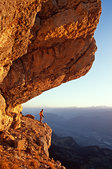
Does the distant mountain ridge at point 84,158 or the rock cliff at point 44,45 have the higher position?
the rock cliff at point 44,45

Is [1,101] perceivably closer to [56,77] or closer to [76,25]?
[56,77]

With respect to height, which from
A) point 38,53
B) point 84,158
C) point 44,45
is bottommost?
point 84,158

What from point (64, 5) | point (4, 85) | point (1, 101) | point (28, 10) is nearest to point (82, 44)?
point (64, 5)

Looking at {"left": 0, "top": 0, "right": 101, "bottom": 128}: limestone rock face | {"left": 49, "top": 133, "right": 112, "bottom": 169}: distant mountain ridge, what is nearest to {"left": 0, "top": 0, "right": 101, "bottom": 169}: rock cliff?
{"left": 0, "top": 0, "right": 101, "bottom": 128}: limestone rock face

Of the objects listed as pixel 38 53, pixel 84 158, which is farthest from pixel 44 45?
pixel 84 158

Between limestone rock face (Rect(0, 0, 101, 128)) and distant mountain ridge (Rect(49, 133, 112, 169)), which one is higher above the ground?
limestone rock face (Rect(0, 0, 101, 128))

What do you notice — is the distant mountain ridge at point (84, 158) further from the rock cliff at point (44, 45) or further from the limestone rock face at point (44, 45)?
the rock cliff at point (44, 45)

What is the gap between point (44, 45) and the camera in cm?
1416

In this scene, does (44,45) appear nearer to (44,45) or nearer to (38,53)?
(44,45)

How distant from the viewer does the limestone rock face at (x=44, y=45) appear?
29.9 feet

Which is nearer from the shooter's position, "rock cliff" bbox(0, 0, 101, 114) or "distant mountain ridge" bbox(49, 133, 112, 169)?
"rock cliff" bbox(0, 0, 101, 114)

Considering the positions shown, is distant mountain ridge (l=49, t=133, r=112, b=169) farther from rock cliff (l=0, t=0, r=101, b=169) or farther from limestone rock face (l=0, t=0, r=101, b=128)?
limestone rock face (l=0, t=0, r=101, b=128)

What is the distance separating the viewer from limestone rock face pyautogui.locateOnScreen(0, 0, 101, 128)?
359 inches

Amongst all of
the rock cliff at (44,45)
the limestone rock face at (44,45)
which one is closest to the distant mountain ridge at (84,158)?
the limestone rock face at (44,45)
